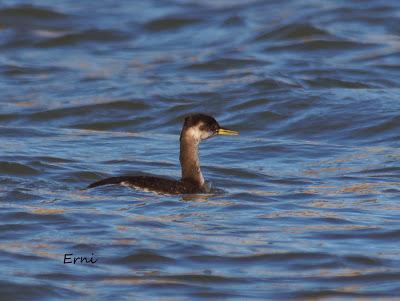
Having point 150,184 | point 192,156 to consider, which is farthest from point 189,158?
point 150,184

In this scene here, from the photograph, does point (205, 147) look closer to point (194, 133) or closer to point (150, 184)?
point (194, 133)

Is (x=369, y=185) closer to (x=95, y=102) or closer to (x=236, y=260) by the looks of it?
(x=236, y=260)

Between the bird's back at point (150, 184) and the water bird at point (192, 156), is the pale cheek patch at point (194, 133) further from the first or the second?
the bird's back at point (150, 184)

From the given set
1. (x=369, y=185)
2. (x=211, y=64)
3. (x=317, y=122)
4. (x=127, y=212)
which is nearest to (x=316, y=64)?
(x=211, y=64)

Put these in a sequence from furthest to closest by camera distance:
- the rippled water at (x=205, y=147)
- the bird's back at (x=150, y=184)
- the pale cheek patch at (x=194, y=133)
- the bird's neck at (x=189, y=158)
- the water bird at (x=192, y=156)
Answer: the pale cheek patch at (x=194, y=133)
the bird's neck at (x=189, y=158)
the water bird at (x=192, y=156)
the bird's back at (x=150, y=184)
the rippled water at (x=205, y=147)

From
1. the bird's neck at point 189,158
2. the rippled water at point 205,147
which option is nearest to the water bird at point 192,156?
the bird's neck at point 189,158

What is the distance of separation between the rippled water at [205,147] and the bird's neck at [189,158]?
46 cm

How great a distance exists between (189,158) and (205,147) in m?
2.77

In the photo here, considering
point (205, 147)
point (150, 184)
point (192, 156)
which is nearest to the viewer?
point (150, 184)

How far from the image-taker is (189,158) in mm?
Result: 13320

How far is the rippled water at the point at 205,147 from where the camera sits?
9.88 metres

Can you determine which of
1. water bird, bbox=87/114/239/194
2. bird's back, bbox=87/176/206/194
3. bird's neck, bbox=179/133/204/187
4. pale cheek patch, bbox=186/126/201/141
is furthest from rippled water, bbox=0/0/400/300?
pale cheek patch, bbox=186/126/201/141

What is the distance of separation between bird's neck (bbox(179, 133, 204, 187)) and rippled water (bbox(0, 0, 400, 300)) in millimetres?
457

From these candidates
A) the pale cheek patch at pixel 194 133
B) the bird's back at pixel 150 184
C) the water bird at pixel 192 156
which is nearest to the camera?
the bird's back at pixel 150 184
